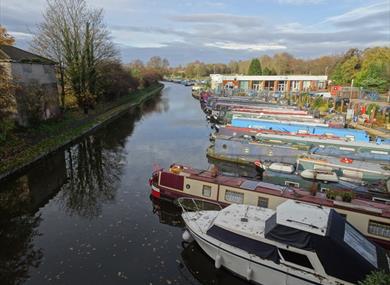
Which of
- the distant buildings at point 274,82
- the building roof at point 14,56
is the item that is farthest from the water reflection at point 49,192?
the distant buildings at point 274,82

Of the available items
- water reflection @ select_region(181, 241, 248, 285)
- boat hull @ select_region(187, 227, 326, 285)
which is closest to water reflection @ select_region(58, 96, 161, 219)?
water reflection @ select_region(181, 241, 248, 285)

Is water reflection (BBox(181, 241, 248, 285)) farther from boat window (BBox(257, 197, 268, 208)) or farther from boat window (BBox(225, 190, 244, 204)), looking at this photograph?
boat window (BBox(257, 197, 268, 208))

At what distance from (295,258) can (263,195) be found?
17.1 ft

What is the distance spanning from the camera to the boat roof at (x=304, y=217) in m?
10.6

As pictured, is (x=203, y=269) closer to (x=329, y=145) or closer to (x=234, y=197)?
(x=234, y=197)

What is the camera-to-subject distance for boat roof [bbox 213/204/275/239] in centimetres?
1170

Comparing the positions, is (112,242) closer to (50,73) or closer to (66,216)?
(66,216)

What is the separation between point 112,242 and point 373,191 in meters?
15.5

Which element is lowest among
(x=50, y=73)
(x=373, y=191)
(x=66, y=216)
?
(x=66, y=216)

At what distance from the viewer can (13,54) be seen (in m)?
30.1

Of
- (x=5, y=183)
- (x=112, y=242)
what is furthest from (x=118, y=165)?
(x=112, y=242)

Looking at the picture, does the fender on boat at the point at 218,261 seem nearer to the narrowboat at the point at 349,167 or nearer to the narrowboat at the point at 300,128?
A: the narrowboat at the point at 349,167

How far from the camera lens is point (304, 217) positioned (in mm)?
11258

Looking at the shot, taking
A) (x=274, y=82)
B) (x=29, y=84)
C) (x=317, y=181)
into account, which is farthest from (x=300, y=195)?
(x=274, y=82)
